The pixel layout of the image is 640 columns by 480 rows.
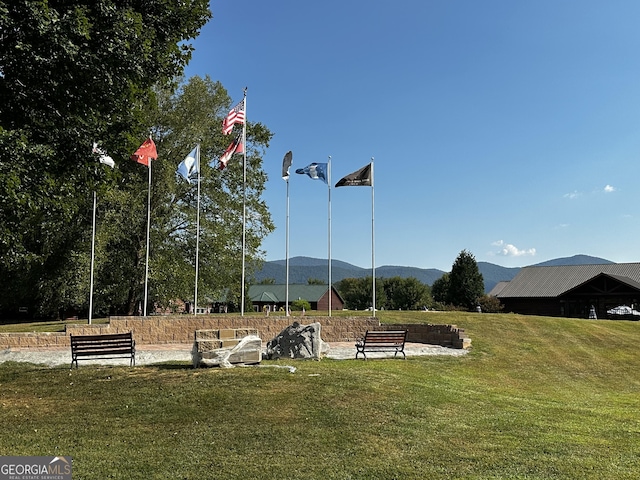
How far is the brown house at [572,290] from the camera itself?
1769 inches

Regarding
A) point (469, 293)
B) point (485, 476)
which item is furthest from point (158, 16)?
point (469, 293)

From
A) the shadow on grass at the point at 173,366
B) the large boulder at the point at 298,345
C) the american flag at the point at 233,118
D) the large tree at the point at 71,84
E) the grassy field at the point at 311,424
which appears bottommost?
the grassy field at the point at 311,424

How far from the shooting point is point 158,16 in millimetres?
12953

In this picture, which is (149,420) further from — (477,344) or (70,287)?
(70,287)

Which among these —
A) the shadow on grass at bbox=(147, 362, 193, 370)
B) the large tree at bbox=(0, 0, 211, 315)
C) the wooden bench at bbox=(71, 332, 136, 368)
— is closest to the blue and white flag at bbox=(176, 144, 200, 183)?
the large tree at bbox=(0, 0, 211, 315)

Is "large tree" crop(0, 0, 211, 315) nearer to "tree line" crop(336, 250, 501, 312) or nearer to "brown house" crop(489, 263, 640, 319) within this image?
"brown house" crop(489, 263, 640, 319)

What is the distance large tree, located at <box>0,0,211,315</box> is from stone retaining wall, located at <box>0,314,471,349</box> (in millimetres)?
6390

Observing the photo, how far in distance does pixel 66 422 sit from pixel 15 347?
12668 mm

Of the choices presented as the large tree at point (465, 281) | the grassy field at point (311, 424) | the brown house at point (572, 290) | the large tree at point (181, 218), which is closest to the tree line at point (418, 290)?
the large tree at point (465, 281)

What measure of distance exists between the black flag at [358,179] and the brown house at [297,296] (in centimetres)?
6551

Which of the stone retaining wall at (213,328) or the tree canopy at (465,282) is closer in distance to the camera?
the stone retaining wall at (213,328)

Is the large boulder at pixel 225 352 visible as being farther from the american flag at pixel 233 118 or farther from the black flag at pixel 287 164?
the black flag at pixel 287 164

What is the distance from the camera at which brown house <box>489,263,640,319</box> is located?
44938 mm

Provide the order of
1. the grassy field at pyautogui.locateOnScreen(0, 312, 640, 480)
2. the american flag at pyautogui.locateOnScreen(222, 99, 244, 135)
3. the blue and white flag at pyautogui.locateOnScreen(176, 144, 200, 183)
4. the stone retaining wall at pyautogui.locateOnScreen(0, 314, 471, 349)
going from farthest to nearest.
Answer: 1. the blue and white flag at pyautogui.locateOnScreen(176, 144, 200, 183)
2. the american flag at pyautogui.locateOnScreen(222, 99, 244, 135)
3. the stone retaining wall at pyautogui.locateOnScreen(0, 314, 471, 349)
4. the grassy field at pyautogui.locateOnScreen(0, 312, 640, 480)
